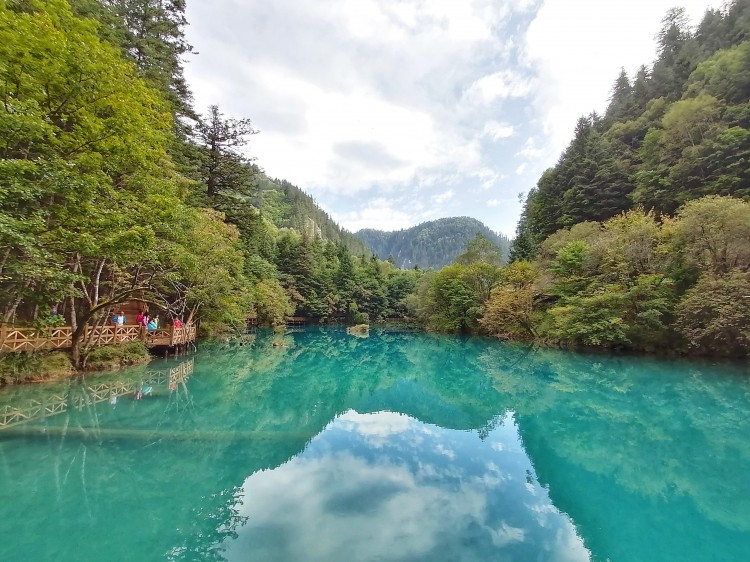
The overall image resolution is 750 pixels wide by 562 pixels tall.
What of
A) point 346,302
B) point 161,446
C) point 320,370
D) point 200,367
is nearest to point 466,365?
point 320,370

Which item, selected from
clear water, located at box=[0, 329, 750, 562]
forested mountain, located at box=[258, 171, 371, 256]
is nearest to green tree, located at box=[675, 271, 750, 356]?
clear water, located at box=[0, 329, 750, 562]

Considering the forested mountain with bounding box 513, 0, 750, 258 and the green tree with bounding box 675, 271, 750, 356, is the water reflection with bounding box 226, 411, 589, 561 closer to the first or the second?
the green tree with bounding box 675, 271, 750, 356


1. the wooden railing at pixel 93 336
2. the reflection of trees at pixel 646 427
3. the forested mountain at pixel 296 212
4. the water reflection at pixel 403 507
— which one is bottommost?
the reflection of trees at pixel 646 427

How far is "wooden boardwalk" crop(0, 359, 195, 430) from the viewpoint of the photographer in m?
8.05

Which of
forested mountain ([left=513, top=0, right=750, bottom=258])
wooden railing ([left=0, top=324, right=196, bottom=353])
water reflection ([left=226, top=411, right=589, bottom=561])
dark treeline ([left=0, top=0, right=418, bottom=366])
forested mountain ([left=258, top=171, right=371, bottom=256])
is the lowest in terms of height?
water reflection ([left=226, top=411, right=589, bottom=561])

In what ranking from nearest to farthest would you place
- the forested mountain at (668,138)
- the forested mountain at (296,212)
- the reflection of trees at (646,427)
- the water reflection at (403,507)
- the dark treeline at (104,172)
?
1. the water reflection at (403,507)
2. the reflection of trees at (646,427)
3. the dark treeline at (104,172)
4. the forested mountain at (668,138)
5. the forested mountain at (296,212)

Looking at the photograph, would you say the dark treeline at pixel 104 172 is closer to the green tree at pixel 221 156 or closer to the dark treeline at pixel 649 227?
the green tree at pixel 221 156

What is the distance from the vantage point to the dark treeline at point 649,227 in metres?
17.2

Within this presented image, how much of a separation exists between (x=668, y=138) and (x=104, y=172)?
35.8 m

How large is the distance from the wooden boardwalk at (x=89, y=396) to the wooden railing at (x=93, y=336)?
185 cm

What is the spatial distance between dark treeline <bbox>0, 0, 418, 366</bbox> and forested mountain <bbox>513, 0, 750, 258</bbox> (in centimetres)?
2810

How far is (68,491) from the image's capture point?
4.96m

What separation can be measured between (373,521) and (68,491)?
13.6 ft

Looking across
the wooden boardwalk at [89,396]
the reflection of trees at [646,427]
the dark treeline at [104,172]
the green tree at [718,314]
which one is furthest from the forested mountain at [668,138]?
the wooden boardwalk at [89,396]
